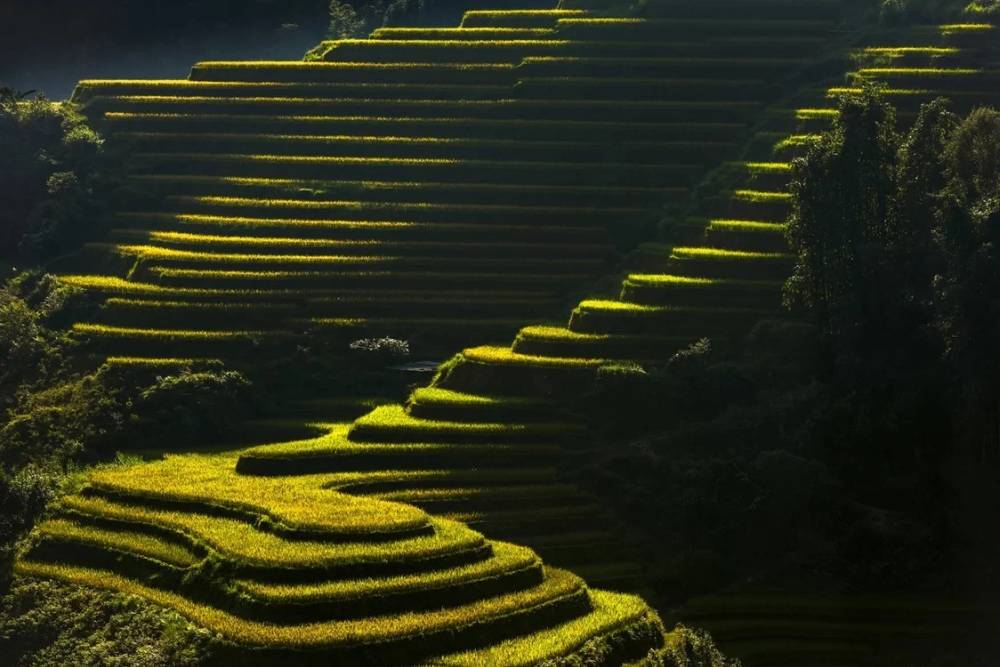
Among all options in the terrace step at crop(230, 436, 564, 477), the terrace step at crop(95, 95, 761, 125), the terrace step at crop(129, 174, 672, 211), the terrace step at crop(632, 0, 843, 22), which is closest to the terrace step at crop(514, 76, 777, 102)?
the terrace step at crop(95, 95, 761, 125)

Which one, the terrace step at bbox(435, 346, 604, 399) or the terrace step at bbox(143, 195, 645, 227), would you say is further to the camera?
the terrace step at bbox(143, 195, 645, 227)

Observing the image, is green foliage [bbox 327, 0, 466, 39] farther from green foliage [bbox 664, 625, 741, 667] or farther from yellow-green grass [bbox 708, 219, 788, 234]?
green foliage [bbox 664, 625, 741, 667]

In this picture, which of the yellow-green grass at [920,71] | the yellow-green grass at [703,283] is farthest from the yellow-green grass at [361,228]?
the yellow-green grass at [920,71]

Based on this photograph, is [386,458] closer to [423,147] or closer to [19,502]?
[19,502]

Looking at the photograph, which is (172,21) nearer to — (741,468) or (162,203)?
(162,203)

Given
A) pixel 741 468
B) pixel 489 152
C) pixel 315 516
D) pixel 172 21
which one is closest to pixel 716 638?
pixel 741 468

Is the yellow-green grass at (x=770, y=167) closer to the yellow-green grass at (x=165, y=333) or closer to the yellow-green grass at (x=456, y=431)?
the yellow-green grass at (x=456, y=431)

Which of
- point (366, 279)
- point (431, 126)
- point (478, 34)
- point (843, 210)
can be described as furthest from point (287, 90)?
point (843, 210)
